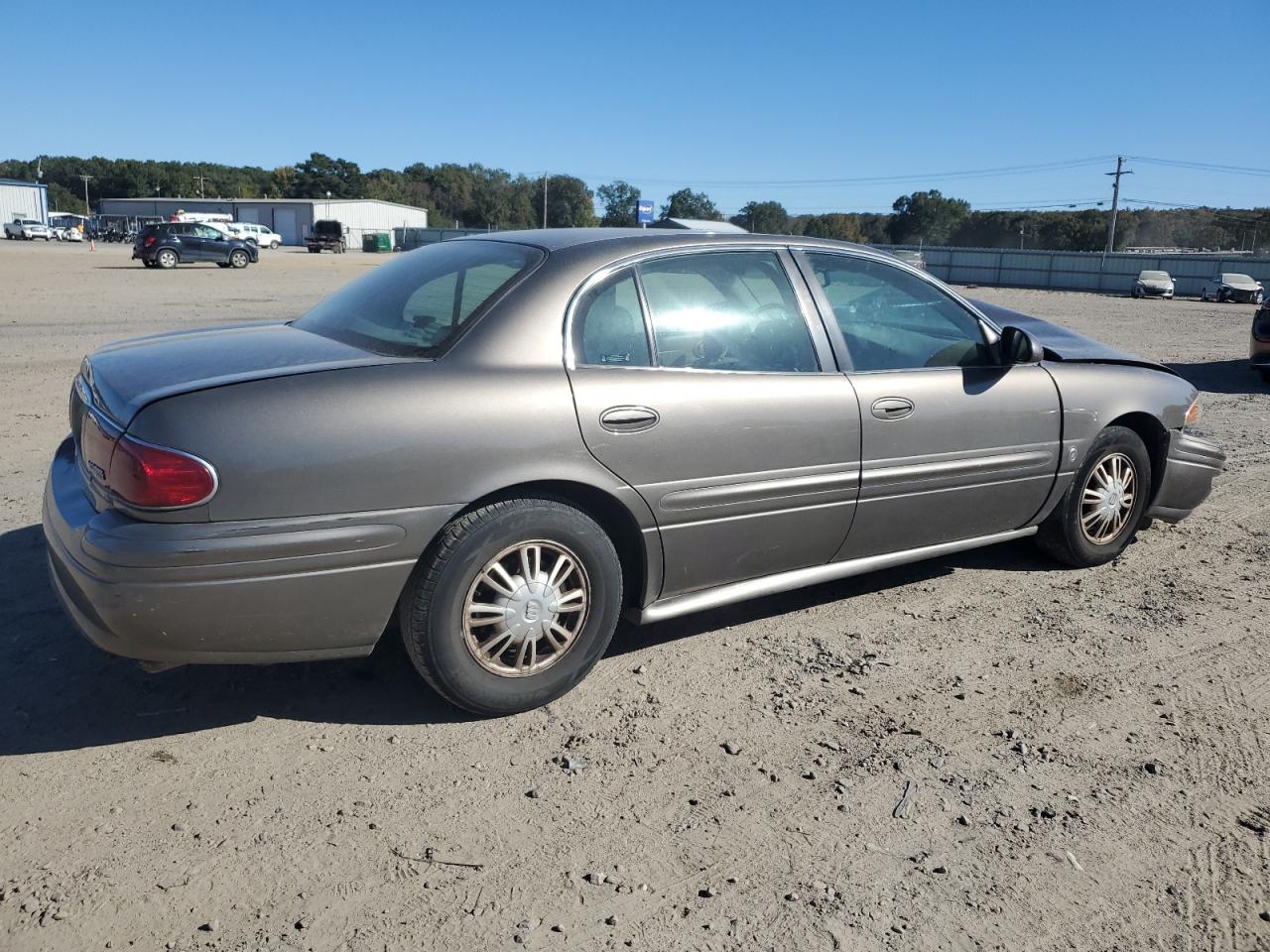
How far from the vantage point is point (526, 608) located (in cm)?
326

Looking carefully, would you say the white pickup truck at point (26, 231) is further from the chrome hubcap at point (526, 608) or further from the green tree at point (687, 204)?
the chrome hubcap at point (526, 608)

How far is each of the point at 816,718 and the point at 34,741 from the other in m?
2.42

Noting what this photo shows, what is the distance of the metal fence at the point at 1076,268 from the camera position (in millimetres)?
49688

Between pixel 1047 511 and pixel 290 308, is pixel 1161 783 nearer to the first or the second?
pixel 1047 511

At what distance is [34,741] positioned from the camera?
3.06 metres

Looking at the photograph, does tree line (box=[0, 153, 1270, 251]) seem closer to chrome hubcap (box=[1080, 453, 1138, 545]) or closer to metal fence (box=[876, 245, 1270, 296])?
metal fence (box=[876, 245, 1270, 296])

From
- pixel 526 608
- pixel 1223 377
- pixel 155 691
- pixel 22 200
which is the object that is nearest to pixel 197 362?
pixel 155 691

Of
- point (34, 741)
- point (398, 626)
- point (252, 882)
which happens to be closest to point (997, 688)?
point (398, 626)

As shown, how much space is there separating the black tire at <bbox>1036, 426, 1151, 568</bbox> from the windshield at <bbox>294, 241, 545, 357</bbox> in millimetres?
2754

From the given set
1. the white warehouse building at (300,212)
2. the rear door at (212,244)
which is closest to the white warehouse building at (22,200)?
the white warehouse building at (300,212)

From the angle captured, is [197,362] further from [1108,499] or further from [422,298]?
[1108,499]

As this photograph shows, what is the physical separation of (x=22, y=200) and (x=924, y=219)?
Result: 78.2 m

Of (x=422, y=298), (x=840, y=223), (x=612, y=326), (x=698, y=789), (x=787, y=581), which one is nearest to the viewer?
(x=698, y=789)

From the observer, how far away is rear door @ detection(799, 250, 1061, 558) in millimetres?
3998
